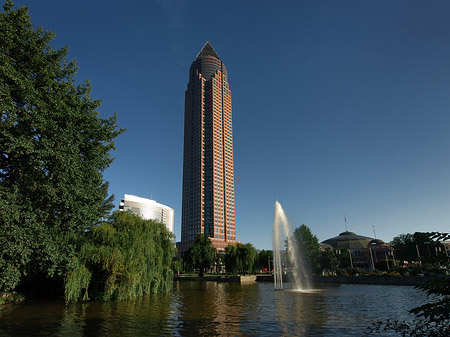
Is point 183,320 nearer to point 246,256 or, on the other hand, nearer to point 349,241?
point 246,256

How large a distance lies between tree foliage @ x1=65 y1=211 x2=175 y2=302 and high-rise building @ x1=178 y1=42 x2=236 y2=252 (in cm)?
12442

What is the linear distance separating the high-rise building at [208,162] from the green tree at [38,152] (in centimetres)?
13634

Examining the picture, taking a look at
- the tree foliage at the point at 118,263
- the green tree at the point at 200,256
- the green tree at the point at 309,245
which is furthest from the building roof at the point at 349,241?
the tree foliage at the point at 118,263

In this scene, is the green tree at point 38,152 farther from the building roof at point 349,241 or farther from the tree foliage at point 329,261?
the building roof at point 349,241

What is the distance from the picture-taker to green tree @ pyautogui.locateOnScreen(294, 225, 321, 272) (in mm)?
75562

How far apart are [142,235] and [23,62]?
19696mm

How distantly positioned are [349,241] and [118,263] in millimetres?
155726

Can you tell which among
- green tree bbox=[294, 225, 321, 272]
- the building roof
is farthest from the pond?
the building roof

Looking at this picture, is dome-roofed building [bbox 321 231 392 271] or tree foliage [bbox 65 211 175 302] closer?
tree foliage [bbox 65 211 175 302]

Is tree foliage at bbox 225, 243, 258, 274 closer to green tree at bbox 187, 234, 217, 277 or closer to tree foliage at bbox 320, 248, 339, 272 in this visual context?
green tree at bbox 187, 234, 217, 277

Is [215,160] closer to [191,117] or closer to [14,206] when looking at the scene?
[191,117]

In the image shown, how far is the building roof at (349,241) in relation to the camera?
492 feet

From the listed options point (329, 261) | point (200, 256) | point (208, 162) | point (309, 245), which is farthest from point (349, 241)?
point (200, 256)

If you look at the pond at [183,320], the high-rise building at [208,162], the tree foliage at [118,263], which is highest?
the high-rise building at [208,162]
